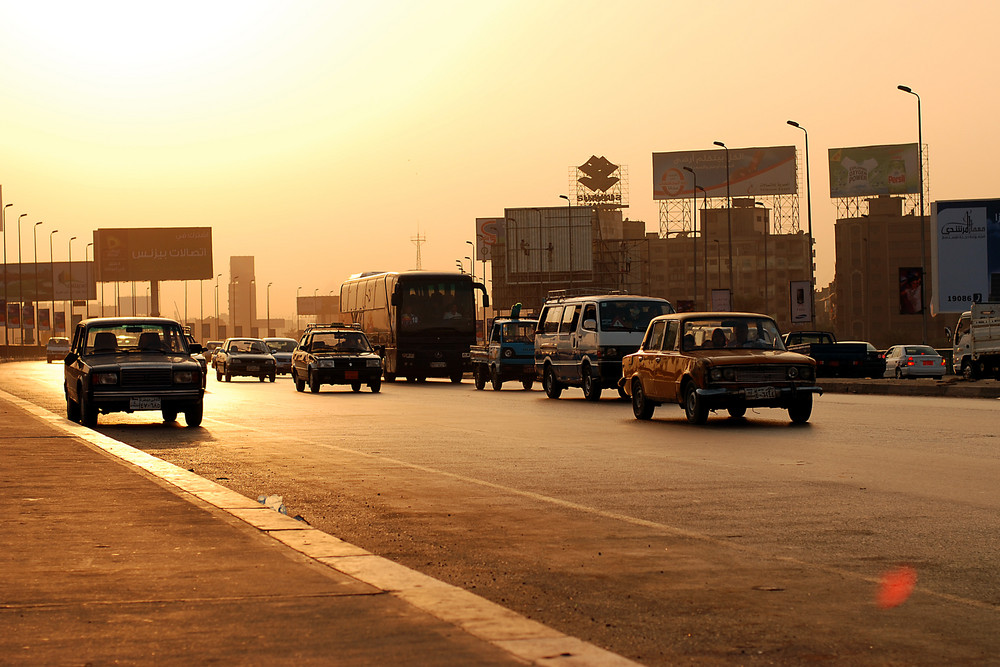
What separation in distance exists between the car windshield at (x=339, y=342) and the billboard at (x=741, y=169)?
104711mm

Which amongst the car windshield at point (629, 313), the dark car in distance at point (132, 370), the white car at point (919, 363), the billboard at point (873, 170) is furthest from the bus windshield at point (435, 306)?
the billboard at point (873, 170)

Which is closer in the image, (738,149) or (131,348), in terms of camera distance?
(131,348)

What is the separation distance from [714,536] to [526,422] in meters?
13.3

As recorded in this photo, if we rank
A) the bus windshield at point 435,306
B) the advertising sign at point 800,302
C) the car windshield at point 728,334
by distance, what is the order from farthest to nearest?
1. the advertising sign at point 800,302
2. the bus windshield at point 435,306
3. the car windshield at point 728,334

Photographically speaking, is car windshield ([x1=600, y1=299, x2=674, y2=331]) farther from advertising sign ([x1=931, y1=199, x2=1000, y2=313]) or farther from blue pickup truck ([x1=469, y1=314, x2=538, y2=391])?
advertising sign ([x1=931, y1=199, x2=1000, y2=313])

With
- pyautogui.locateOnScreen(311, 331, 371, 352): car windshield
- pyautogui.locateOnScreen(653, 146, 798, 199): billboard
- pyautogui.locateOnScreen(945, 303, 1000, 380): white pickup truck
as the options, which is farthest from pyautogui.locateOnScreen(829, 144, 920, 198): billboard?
pyautogui.locateOnScreen(311, 331, 371, 352): car windshield

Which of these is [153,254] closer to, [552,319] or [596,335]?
[552,319]

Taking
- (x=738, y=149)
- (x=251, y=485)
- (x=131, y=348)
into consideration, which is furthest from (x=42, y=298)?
(x=251, y=485)

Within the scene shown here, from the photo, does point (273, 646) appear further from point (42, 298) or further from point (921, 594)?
point (42, 298)

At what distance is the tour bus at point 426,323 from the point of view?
1829 inches

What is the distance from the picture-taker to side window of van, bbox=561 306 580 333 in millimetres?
30734

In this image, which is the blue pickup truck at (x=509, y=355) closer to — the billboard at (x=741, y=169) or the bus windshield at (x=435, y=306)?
the bus windshield at (x=435, y=306)

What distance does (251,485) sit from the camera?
42.0 feet

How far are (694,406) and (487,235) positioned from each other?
136316 mm
